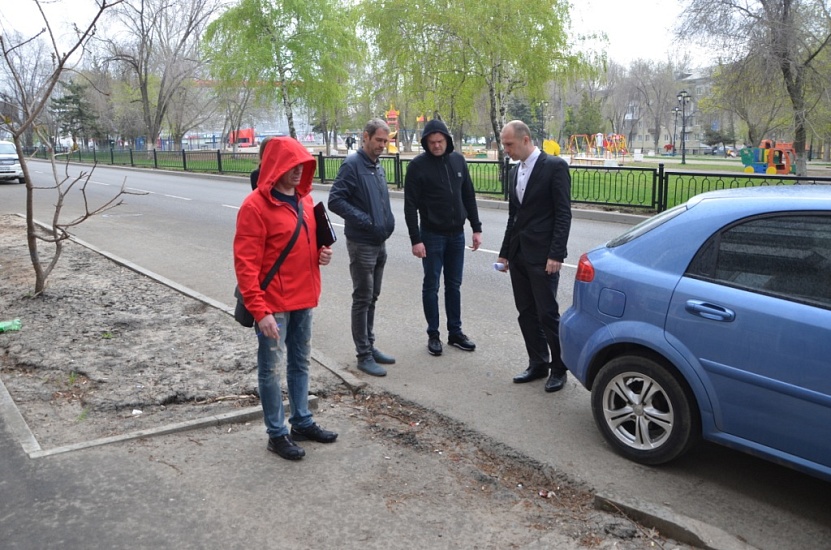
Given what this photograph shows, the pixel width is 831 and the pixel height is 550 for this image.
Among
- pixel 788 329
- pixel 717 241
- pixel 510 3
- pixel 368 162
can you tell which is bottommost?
pixel 788 329

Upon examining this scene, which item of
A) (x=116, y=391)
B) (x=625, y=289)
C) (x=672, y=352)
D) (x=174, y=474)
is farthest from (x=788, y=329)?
(x=116, y=391)

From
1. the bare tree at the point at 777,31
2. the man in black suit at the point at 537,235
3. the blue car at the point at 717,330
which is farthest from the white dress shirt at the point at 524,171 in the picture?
the bare tree at the point at 777,31

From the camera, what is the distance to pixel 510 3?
23.8m

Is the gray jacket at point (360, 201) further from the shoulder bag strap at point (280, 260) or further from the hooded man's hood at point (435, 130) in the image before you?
the shoulder bag strap at point (280, 260)

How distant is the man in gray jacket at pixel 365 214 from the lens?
17.8 feet

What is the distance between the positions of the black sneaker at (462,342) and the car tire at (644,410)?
2.02m

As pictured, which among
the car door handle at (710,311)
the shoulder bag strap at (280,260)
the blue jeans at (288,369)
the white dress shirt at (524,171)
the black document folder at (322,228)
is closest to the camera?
the car door handle at (710,311)

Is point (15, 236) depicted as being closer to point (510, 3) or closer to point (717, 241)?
point (717, 241)

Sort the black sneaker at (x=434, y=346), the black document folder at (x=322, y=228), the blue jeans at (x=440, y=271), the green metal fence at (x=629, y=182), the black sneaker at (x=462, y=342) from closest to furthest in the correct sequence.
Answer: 1. the black document folder at (x=322, y=228)
2. the blue jeans at (x=440, y=271)
3. the black sneaker at (x=434, y=346)
4. the black sneaker at (x=462, y=342)
5. the green metal fence at (x=629, y=182)

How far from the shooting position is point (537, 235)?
5102 mm

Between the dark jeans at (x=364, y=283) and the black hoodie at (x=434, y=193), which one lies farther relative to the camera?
the black hoodie at (x=434, y=193)

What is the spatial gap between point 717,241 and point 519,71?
23.1 m

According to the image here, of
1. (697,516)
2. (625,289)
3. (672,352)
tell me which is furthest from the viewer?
(625,289)

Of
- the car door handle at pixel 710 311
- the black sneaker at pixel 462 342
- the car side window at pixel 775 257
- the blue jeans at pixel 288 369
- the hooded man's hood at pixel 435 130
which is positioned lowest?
the black sneaker at pixel 462 342
